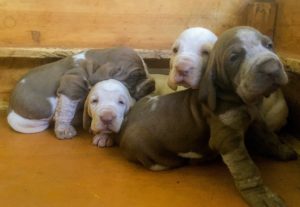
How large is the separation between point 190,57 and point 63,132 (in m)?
0.69

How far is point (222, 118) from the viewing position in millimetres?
1225

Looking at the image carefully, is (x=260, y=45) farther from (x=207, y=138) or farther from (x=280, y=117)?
(x=280, y=117)

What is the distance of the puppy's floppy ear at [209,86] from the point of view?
1.21 meters

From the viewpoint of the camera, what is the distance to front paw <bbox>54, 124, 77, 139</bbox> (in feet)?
5.70

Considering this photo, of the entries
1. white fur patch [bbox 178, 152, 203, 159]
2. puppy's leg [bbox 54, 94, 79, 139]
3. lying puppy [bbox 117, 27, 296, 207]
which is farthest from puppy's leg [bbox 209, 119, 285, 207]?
puppy's leg [bbox 54, 94, 79, 139]

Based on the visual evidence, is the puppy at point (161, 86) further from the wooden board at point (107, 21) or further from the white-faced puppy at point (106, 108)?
the wooden board at point (107, 21)

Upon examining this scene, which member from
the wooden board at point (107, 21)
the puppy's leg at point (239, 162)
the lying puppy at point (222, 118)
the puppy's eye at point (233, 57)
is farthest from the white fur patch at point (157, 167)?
the wooden board at point (107, 21)

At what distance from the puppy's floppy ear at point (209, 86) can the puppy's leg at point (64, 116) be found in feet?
2.25

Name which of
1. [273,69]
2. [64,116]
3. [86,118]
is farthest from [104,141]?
[273,69]

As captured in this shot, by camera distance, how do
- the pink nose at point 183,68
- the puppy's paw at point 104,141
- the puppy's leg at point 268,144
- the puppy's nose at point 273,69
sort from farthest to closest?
the puppy's paw at point 104,141 < the puppy's leg at point 268,144 < the pink nose at point 183,68 < the puppy's nose at point 273,69

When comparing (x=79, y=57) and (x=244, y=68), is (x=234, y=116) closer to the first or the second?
(x=244, y=68)

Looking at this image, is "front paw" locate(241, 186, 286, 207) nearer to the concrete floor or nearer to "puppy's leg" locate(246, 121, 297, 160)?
the concrete floor

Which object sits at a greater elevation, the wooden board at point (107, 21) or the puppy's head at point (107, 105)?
the wooden board at point (107, 21)

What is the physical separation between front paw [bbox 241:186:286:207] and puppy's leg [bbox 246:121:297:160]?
0.30 metres
